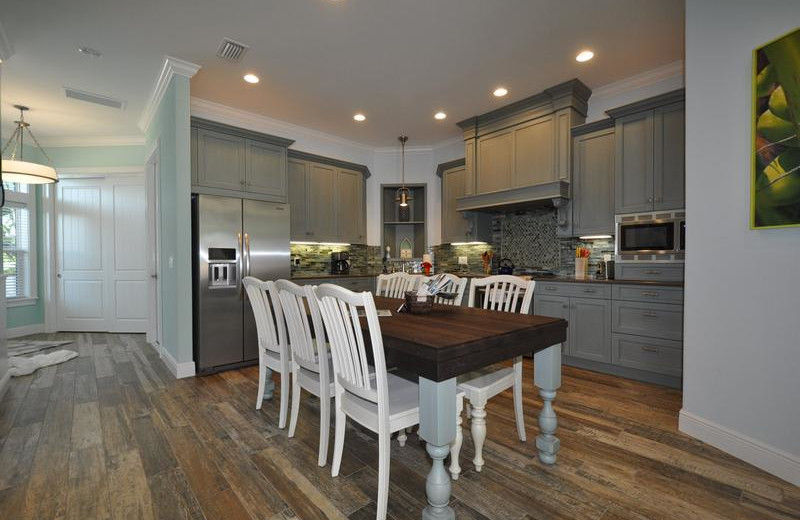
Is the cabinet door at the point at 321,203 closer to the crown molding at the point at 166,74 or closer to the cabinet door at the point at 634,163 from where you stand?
the crown molding at the point at 166,74

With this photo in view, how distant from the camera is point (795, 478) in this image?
182 cm

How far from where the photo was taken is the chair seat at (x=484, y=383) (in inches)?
73.1

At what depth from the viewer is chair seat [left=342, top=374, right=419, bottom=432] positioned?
1.61 m

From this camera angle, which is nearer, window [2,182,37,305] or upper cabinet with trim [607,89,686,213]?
upper cabinet with trim [607,89,686,213]

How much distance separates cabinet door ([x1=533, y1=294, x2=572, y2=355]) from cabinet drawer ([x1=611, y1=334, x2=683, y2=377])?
1.51 feet

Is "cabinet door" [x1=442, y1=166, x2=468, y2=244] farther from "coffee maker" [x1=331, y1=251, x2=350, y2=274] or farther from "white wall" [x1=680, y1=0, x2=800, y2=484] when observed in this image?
"white wall" [x1=680, y1=0, x2=800, y2=484]

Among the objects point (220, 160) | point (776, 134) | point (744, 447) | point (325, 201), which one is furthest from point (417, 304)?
point (325, 201)

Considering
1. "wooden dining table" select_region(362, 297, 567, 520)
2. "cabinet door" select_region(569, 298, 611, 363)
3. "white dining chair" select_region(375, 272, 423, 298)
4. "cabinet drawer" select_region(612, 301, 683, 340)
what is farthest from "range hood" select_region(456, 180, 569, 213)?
"wooden dining table" select_region(362, 297, 567, 520)

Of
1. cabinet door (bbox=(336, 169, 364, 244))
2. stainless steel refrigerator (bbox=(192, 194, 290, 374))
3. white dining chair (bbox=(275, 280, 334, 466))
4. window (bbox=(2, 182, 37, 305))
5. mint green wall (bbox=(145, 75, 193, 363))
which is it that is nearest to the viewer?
white dining chair (bbox=(275, 280, 334, 466))

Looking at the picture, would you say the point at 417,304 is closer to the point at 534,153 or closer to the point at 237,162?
the point at 534,153

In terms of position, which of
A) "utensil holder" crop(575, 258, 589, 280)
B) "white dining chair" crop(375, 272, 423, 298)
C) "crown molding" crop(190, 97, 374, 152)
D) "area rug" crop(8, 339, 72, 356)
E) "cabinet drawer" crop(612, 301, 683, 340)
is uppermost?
"crown molding" crop(190, 97, 374, 152)

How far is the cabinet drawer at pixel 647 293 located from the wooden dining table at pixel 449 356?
1.79 meters

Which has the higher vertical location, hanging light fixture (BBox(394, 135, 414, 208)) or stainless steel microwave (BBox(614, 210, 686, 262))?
hanging light fixture (BBox(394, 135, 414, 208))

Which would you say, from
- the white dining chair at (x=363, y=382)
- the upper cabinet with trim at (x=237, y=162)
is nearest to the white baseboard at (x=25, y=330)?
the upper cabinet with trim at (x=237, y=162)
